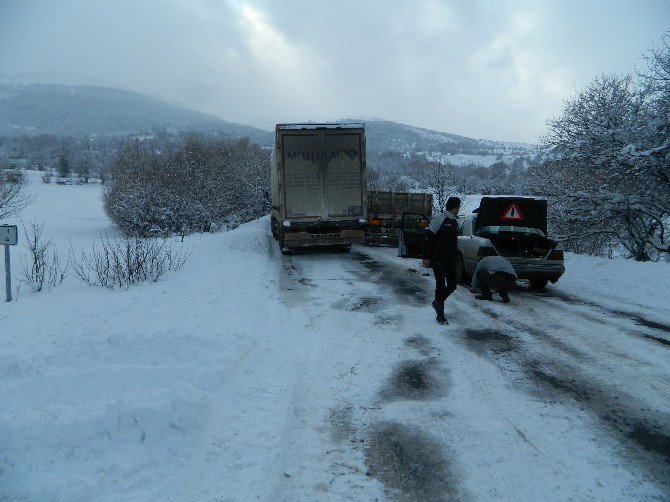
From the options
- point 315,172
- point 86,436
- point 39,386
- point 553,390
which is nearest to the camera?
point 86,436

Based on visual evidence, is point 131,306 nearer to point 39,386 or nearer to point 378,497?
point 39,386

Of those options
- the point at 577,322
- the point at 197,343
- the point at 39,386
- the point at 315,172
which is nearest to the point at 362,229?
the point at 315,172

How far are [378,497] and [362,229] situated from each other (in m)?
11.5

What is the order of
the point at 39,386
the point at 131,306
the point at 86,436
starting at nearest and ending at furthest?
1. the point at 86,436
2. the point at 39,386
3. the point at 131,306

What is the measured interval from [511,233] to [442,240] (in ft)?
11.9

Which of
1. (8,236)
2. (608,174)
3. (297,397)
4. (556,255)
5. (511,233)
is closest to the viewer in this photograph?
(297,397)

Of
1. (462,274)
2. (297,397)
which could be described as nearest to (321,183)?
(462,274)

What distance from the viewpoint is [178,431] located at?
360cm

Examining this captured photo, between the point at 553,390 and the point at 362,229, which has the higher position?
the point at 362,229

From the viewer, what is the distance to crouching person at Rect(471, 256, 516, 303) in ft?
27.3

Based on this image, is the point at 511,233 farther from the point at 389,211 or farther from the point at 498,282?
the point at 389,211

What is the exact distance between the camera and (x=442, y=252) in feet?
22.5

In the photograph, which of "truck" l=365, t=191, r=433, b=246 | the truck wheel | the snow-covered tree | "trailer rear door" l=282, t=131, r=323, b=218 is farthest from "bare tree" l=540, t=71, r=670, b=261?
"trailer rear door" l=282, t=131, r=323, b=218

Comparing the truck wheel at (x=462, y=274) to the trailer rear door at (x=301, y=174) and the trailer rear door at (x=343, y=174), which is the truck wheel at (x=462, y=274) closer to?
the trailer rear door at (x=343, y=174)
